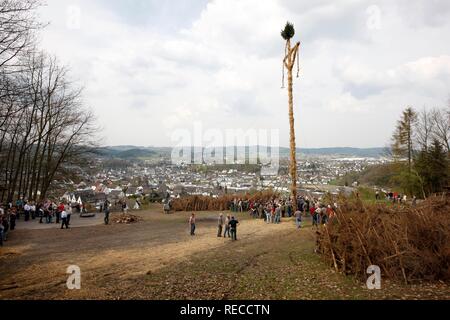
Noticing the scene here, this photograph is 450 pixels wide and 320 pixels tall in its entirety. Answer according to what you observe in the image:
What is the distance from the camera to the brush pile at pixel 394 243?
32.8 ft

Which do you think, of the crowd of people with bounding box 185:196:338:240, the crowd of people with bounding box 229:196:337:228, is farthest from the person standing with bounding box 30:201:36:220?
the crowd of people with bounding box 229:196:337:228

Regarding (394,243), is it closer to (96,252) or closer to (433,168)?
(96,252)

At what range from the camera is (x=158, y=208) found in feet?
108

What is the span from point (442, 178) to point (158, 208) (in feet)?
98.8

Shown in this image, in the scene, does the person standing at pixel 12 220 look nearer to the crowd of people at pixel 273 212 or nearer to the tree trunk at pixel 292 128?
the crowd of people at pixel 273 212

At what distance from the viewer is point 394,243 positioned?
10406 millimetres

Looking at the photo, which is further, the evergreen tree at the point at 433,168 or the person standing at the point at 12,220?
the evergreen tree at the point at 433,168

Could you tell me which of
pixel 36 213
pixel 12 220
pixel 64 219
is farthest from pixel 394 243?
pixel 36 213

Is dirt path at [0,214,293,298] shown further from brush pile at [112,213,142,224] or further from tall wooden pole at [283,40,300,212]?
tall wooden pole at [283,40,300,212]

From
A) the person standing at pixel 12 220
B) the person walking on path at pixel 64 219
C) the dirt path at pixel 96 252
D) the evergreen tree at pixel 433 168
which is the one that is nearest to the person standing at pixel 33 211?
the person standing at pixel 12 220
